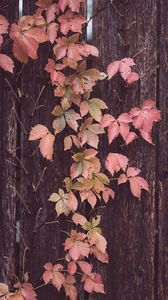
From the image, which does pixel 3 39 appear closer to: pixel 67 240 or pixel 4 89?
pixel 4 89

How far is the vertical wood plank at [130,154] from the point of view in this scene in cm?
205

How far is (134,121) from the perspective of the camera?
1.98 metres

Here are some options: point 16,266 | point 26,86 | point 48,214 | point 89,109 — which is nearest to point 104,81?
point 89,109

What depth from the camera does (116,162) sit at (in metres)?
2.00

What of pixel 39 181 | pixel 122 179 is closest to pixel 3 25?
pixel 39 181

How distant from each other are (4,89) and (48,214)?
54 cm

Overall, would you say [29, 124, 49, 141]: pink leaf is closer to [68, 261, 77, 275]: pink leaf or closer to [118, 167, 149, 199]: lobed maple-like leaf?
[118, 167, 149, 199]: lobed maple-like leaf

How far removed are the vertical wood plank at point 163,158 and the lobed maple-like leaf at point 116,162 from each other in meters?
0.17

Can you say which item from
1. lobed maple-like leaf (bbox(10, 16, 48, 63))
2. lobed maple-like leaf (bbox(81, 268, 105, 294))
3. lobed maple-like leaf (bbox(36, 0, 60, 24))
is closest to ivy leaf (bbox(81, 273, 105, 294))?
lobed maple-like leaf (bbox(81, 268, 105, 294))

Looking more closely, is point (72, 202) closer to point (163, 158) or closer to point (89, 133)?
point (89, 133)

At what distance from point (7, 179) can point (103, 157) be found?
40 centimetres

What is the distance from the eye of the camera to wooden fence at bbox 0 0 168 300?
6.72 ft

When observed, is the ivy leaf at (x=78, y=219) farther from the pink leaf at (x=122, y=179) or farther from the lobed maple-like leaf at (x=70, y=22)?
the lobed maple-like leaf at (x=70, y=22)

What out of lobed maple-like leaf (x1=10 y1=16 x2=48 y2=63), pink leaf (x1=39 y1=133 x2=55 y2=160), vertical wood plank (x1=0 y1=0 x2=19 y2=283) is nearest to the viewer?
lobed maple-like leaf (x1=10 y1=16 x2=48 y2=63)
